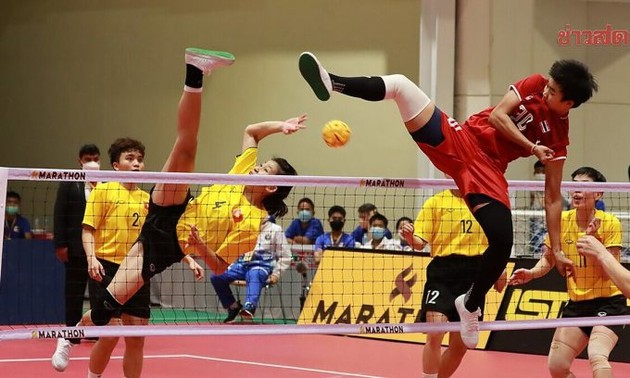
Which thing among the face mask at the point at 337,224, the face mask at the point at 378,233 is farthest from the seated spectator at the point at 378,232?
the face mask at the point at 337,224

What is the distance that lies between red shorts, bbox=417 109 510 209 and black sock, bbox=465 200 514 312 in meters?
0.11

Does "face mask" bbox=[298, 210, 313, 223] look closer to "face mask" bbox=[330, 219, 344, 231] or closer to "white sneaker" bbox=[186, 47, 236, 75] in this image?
"face mask" bbox=[330, 219, 344, 231]

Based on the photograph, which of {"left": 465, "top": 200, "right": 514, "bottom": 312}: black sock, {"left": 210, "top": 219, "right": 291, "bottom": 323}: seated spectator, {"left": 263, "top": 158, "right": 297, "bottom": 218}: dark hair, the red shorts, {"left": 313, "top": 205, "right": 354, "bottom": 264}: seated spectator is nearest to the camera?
{"left": 465, "top": 200, "right": 514, "bottom": 312}: black sock

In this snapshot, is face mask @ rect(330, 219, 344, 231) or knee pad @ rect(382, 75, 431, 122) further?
face mask @ rect(330, 219, 344, 231)

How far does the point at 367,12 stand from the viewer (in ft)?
64.8

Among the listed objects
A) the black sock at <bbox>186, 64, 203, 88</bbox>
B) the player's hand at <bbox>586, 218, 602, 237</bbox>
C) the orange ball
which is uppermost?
the black sock at <bbox>186, 64, 203, 88</bbox>

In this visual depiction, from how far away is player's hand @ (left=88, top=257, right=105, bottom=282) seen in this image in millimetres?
8305

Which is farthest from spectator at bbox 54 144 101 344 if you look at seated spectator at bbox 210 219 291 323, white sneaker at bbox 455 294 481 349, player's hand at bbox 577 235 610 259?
player's hand at bbox 577 235 610 259

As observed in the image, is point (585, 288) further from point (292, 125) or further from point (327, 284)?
point (327, 284)

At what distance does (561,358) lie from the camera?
7.28 metres

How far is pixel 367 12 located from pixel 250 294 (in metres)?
7.19

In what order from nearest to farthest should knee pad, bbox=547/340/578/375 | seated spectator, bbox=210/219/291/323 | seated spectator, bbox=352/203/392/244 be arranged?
knee pad, bbox=547/340/578/375
seated spectator, bbox=210/219/291/323
seated spectator, bbox=352/203/392/244

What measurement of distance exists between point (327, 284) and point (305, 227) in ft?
10.6

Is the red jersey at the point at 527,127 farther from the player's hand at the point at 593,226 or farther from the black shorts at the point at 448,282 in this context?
the black shorts at the point at 448,282
